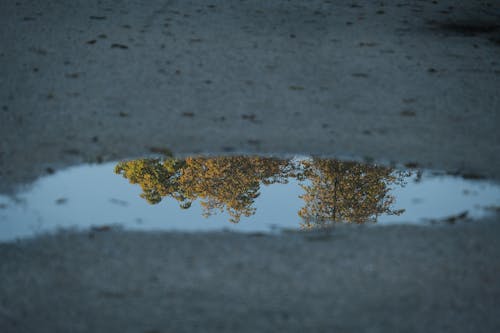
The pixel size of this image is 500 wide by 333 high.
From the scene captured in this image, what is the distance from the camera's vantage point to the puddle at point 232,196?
405cm

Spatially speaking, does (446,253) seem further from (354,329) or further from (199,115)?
(199,115)

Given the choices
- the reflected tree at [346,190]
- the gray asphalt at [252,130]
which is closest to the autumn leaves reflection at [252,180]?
the reflected tree at [346,190]

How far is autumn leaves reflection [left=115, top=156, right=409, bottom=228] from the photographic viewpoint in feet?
14.6

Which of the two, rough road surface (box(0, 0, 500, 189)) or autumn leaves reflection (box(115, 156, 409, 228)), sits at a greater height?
rough road surface (box(0, 0, 500, 189))

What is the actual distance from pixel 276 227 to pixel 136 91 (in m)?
2.71

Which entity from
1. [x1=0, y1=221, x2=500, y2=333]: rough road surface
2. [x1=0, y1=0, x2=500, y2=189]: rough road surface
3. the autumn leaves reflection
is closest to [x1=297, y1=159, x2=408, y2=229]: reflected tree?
the autumn leaves reflection

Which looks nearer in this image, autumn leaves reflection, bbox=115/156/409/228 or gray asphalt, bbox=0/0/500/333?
gray asphalt, bbox=0/0/500/333

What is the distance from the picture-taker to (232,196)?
179 inches

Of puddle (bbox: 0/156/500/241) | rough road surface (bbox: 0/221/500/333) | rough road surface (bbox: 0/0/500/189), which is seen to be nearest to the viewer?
rough road surface (bbox: 0/221/500/333)

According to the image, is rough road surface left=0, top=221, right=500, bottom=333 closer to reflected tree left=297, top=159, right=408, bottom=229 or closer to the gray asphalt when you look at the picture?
the gray asphalt

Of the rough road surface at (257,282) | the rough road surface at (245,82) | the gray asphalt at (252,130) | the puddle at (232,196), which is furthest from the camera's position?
the rough road surface at (245,82)

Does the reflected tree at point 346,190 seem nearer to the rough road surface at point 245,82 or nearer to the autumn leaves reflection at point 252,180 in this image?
the autumn leaves reflection at point 252,180

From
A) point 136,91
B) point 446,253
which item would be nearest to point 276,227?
point 446,253

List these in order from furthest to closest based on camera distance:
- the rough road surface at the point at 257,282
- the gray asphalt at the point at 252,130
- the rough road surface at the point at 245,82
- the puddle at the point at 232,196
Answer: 1. the rough road surface at the point at 245,82
2. the puddle at the point at 232,196
3. the gray asphalt at the point at 252,130
4. the rough road surface at the point at 257,282
